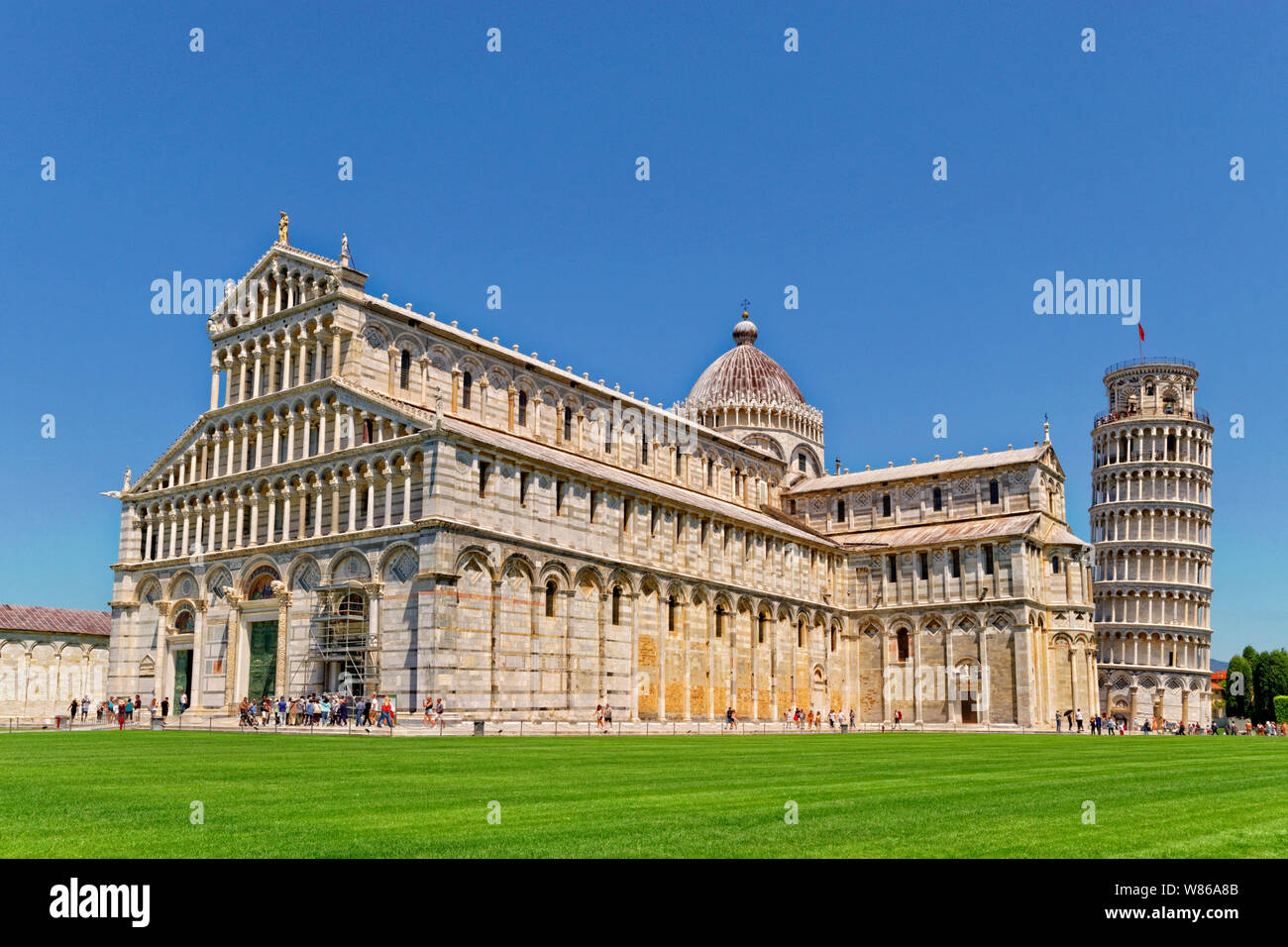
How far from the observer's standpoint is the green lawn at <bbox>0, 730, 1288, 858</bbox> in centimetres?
1060

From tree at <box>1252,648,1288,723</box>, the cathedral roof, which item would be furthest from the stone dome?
tree at <box>1252,648,1288,723</box>

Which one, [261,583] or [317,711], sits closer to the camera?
[317,711]

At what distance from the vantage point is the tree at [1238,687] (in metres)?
120

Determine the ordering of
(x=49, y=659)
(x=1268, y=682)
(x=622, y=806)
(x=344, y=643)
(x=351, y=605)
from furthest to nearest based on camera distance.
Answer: (x=1268, y=682) < (x=49, y=659) < (x=351, y=605) < (x=344, y=643) < (x=622, y=806)

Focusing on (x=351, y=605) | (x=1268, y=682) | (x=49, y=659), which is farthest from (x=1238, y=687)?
(x=49, y=659)

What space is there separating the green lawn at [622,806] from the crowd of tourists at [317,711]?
794 inches

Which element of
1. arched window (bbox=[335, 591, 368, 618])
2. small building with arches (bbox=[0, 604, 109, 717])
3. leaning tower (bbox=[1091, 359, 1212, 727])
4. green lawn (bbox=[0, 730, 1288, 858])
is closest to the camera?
green lawn (bbox=[0, 730, 1288, 858])

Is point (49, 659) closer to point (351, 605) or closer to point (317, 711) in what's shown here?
point (351, 605)

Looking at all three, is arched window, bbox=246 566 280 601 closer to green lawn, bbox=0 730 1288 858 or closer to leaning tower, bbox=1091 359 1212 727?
green lawn, bbox=0 730 1288 858

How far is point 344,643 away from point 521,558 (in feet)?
27.9

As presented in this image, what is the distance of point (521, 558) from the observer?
167 ft

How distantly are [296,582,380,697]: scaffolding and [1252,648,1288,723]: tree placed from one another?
98199mm

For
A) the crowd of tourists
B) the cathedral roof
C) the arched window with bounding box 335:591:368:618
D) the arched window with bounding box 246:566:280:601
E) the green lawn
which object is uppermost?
the cathedral roof
